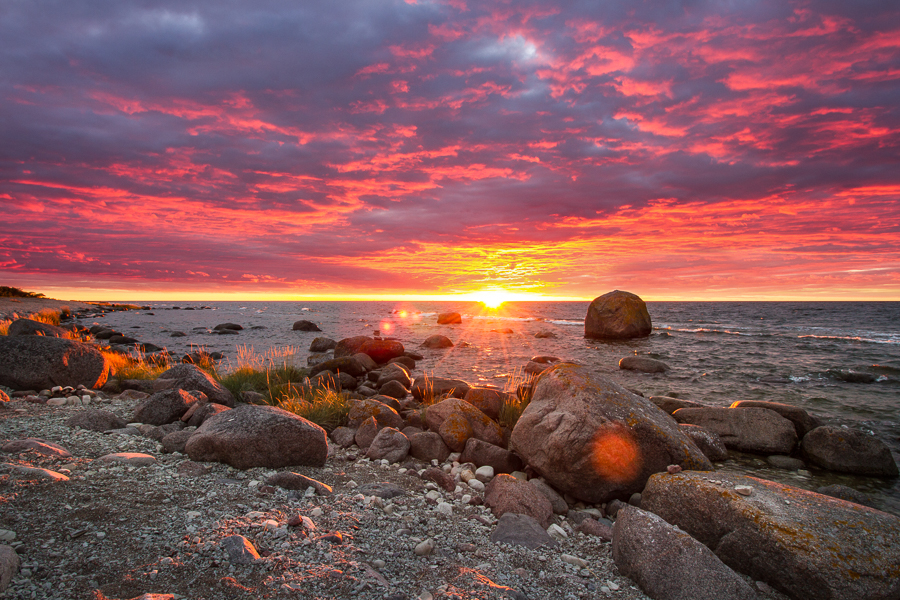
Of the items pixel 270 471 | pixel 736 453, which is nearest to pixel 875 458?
pixel 736 453

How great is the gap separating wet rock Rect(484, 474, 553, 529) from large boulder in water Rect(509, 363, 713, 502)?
790 millimetres

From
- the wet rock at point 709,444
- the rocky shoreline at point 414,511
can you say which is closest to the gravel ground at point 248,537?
the rocky shoreline at point 414,511

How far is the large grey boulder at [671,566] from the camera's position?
13.4ft

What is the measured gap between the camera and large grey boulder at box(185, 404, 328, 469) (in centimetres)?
608

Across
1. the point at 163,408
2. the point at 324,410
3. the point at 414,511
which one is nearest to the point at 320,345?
the point at 324,410

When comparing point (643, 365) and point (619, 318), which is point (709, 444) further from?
point (619, 318)

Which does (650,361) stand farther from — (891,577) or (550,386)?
(891,577)

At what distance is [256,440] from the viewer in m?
6.14

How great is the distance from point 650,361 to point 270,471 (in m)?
19.2

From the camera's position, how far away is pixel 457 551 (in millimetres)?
4602

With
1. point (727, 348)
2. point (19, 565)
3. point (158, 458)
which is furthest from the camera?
point (727, 348)

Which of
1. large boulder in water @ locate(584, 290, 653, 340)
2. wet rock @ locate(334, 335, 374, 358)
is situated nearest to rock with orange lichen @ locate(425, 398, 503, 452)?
wet rock @ locate(334, 335, 374, 358)

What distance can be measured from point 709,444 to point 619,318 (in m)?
27.3

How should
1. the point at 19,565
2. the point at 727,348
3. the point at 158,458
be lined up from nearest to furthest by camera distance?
the point at 19,565
the point at 158,458
the point at 727,348
